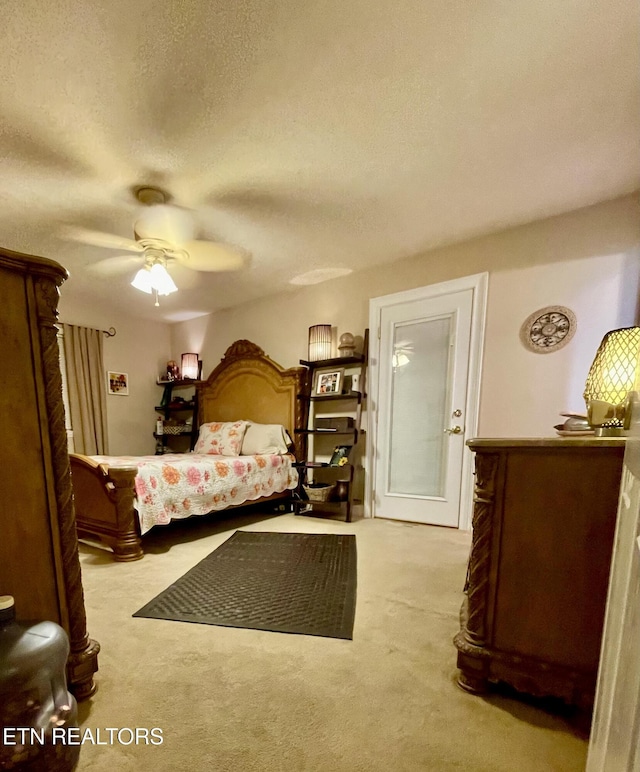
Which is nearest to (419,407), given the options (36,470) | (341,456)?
(341,456)

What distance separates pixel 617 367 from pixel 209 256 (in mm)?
2555

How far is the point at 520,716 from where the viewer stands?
101 cm

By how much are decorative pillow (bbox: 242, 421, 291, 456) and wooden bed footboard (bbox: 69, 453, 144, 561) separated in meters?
1.39

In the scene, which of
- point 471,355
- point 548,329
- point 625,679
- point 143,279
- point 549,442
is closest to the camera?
point 625,679

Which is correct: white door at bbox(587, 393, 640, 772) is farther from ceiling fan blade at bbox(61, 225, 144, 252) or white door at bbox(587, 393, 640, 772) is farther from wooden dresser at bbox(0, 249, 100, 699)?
ceiling fan blade at bbox(61, 225, 144, 252)

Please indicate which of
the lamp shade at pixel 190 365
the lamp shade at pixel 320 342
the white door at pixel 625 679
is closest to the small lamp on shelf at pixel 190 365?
the lamp shade at pixel 190 365

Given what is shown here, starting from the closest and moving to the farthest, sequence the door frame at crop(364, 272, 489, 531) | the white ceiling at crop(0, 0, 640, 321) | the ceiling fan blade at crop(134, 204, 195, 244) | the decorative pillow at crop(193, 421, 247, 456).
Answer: the white ceiling at crop(0, 0, 640, 321) → the ceiling fan blade at crop(134, 204, 195, 244) → the door frame at crop(364, 272, 489, 531) → the decorative pillow at crop(193, 421, 247, 456)

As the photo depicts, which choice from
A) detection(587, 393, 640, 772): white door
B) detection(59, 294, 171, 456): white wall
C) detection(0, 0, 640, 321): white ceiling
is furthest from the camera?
detection(59, 294, 171, 456): white wall

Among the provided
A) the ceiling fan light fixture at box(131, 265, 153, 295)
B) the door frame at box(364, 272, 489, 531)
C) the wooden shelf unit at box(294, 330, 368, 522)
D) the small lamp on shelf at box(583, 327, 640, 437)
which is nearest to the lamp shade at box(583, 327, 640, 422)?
the small lamp on shelf at box(583, 327, 640, 437)

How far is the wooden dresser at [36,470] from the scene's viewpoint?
0.92 m

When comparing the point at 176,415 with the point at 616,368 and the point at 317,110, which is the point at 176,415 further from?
the point at 616,368

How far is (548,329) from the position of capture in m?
2.39

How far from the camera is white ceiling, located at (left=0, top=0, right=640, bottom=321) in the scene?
1164mm

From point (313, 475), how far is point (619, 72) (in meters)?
3.45
